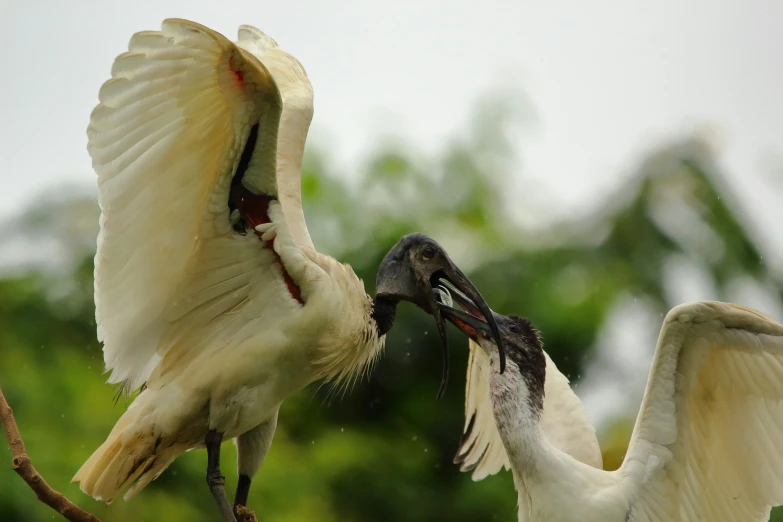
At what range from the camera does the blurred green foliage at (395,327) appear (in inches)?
327

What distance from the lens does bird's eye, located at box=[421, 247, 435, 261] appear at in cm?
485

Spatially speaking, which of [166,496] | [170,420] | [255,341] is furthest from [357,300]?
[166,496]

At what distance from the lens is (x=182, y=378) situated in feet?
15.3

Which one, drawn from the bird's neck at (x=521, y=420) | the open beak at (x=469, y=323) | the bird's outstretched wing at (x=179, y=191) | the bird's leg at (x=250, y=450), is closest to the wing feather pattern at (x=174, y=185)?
the bird's outstretched wing at (x=179, y=191)

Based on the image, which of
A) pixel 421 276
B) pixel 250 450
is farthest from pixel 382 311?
pixel 250 450

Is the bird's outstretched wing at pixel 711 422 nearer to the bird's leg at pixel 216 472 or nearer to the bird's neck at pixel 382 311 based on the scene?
the bird's neck at pixel 382 311

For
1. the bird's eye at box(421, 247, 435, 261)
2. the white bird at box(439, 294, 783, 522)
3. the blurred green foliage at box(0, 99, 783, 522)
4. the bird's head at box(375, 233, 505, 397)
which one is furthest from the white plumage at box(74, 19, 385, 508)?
the blurred green foliage at box(0, 99, 783, 522)

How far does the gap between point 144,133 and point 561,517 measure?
1.82 m

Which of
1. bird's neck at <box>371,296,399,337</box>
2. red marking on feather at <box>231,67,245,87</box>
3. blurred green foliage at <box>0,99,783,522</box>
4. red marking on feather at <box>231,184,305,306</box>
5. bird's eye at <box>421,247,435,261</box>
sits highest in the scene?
red marking on feather at <box>231,67,245,87</box>

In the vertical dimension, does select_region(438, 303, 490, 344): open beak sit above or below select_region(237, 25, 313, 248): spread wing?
below

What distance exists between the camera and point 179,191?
14.1 feet

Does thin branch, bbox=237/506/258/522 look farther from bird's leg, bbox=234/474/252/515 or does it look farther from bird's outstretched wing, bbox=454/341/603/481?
bird's outstretched wing, bbox=454/341/603/481

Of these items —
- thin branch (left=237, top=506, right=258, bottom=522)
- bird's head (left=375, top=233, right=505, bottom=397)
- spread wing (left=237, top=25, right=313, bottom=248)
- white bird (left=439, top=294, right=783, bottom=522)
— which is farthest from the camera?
spread wing (left=237, top=25, right=313, bottom=248)

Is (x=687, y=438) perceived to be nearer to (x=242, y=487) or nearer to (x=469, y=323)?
(x=469, y=323)
